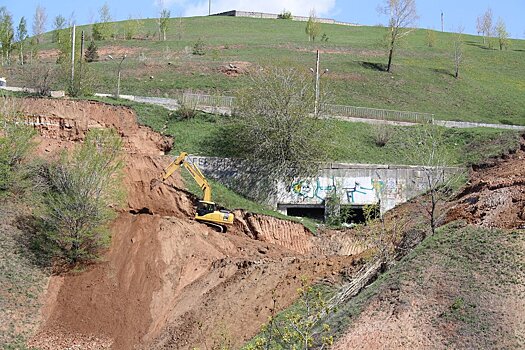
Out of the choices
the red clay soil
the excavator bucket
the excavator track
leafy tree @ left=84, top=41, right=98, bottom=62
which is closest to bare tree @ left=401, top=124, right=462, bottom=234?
the red clay soil

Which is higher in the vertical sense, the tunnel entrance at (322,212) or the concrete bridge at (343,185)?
the concrete bridge at (343,185)

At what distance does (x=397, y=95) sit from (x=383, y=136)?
2157 centimetres

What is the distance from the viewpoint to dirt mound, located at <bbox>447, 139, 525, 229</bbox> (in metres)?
30.8

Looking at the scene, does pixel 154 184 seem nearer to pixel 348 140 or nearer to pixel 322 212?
pixel 322 212

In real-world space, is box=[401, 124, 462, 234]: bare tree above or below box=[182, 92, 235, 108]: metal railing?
below

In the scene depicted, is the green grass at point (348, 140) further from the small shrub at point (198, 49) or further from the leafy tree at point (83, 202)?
the small shrub at point (198, 49)

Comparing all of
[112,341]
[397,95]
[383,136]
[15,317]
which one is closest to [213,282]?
[112,341]

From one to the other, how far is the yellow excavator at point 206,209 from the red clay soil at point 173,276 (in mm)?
671

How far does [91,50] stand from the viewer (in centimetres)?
7931

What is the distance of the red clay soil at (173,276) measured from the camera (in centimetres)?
3162

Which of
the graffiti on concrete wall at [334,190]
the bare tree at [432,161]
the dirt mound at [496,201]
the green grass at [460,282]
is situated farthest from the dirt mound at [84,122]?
the green grass at [460,282]

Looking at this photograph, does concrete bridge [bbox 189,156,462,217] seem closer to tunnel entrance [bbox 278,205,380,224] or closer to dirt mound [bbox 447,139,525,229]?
tunnel entrance [bbox 278,205,380,224]

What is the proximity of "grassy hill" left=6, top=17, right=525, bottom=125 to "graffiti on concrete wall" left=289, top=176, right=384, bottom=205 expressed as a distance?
14.3 m

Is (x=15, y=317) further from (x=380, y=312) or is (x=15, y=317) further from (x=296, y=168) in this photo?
(x=296, y=168)
